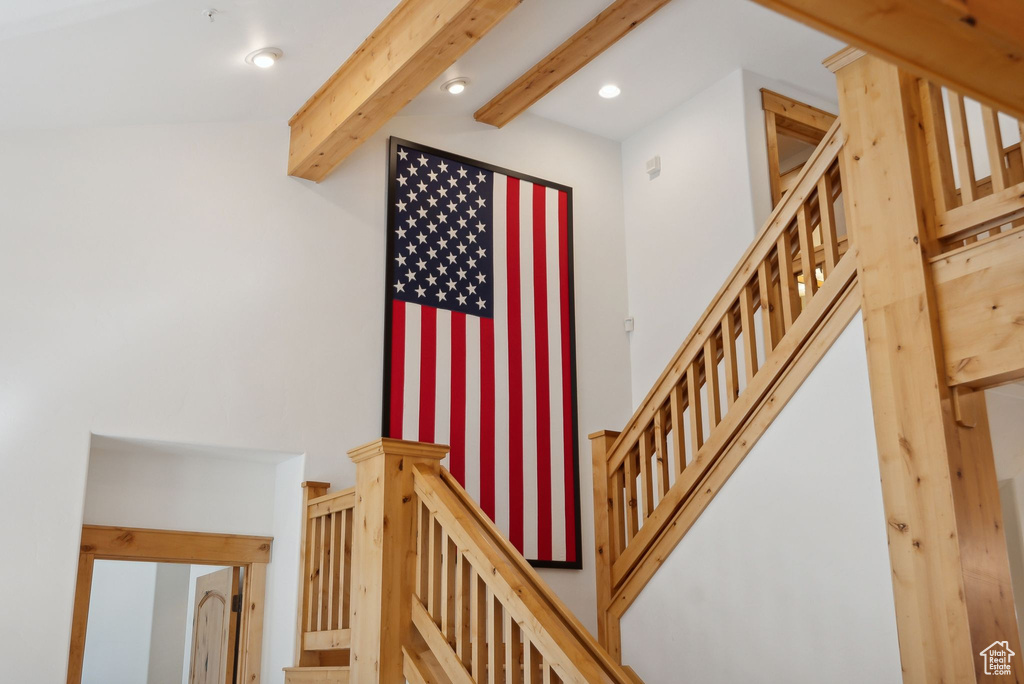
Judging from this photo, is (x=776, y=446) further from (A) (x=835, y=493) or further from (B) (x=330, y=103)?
(B) (x=330, y=103)

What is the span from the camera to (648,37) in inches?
246

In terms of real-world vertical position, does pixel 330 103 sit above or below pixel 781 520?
above

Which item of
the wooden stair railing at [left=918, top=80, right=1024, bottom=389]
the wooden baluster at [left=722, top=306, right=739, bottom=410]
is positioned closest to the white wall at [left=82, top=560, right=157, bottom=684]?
the wooden baluster at [left=722, top=306, right=739, bottom=410]

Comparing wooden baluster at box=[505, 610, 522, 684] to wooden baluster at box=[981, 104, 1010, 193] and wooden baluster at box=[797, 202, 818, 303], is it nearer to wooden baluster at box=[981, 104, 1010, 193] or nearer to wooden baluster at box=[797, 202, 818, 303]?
wooden baluster at box=[797, 202, 818, 303]

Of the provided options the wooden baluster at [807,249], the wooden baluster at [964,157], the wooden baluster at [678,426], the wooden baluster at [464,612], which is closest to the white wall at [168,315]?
the wooden baluster at [678,426]

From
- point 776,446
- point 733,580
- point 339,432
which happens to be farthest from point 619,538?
point 339,432

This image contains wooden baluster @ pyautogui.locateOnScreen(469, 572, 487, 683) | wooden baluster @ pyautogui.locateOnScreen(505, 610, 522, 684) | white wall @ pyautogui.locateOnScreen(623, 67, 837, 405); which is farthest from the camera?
white wall @ pyautogui.locateOnScreen(623, 67, 837, 405)

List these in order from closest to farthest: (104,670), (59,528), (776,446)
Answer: (776,446) → (59,528) → (104,670)

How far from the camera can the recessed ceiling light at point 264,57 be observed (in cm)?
500

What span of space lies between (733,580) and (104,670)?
5.98 metres

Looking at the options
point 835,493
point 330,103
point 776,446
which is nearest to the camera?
point 835,493

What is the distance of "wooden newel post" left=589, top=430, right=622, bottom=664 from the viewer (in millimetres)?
4992

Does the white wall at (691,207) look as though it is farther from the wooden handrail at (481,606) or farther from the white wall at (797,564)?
the wooden handrail at (481,606)

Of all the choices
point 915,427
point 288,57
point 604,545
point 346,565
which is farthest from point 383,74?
point 915,427
